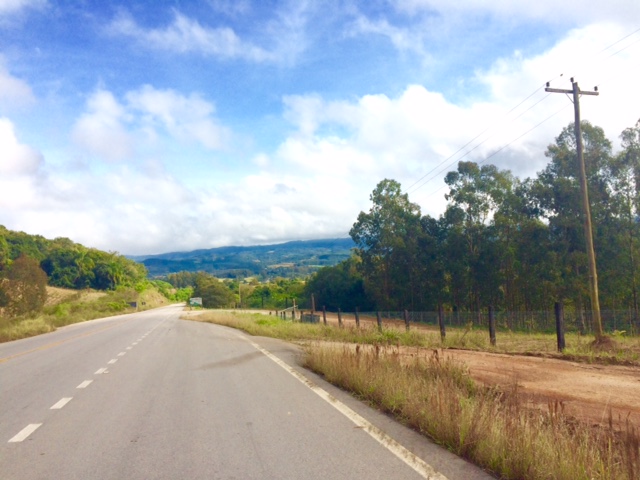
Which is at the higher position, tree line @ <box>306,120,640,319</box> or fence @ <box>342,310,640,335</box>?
tree line @ <box>306,120,640,319</box>

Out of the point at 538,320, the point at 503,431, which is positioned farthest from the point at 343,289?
the point at 503,431

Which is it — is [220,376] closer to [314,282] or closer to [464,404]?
[464,404]

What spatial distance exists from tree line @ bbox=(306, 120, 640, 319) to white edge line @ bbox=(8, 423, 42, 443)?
→ 25714 mm

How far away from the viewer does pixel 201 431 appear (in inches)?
295

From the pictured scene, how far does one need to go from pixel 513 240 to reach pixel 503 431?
43.7 m

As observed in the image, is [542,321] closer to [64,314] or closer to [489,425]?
[489,425]

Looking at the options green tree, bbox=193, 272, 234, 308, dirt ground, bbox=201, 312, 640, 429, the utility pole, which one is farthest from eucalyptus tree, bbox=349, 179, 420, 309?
green tree, bbox=193, 272, 234, 308

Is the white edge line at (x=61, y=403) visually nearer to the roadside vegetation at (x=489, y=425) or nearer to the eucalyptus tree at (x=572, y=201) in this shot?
the roadside vegetation at (x=489, y=425)

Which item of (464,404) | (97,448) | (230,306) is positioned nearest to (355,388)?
(464,404)

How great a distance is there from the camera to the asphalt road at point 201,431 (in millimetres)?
Answer: 5777

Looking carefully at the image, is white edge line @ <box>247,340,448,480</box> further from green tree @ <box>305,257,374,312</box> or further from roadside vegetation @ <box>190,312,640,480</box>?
green tree @ <box>305,257,374,312</box>

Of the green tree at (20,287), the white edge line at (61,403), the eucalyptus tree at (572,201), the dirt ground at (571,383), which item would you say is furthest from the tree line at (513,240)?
the green tree at (20,287)

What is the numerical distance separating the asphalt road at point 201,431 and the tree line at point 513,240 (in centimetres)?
2212

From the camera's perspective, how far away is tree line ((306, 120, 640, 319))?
3941cm
